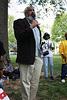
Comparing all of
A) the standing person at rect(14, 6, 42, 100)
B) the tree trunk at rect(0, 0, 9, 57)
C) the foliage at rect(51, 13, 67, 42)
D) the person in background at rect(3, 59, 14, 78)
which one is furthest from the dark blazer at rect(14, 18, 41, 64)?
the foliage at rect(51, 13, 67, 42)

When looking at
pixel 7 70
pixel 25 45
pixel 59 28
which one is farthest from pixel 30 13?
pixel 59 28

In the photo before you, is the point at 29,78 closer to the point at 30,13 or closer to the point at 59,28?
the point at 30,13

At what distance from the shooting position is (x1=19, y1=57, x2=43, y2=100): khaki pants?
2.41m

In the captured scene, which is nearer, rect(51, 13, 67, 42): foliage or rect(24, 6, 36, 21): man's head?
rect(24, 6, 36, 21): man's head

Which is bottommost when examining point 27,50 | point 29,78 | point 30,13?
point 29,78

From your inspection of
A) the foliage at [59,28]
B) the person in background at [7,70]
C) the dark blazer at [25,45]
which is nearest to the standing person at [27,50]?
the dark blazer at [25,45]

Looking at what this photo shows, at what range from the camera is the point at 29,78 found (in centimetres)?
247

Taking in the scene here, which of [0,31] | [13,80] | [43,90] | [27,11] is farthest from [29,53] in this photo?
[0,31]

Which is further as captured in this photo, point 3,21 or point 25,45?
point 3,21

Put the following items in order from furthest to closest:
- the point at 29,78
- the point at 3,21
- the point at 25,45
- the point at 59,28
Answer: the point at 59,28, the point at 3,21, the point at 29,78, the point at 25,45

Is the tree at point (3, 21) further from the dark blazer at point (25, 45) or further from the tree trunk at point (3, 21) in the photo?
the dark blazer at point (25, 45)

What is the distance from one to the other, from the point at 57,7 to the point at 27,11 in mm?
10975

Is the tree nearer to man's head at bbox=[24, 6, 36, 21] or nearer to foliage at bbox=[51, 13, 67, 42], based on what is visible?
man's head at bbox=[24, 6, 36, 21]

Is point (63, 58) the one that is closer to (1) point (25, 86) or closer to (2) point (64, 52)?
(2) point (64, 52)
